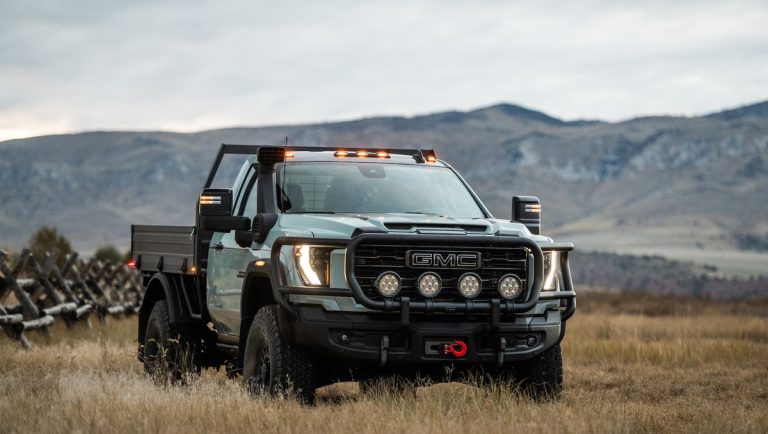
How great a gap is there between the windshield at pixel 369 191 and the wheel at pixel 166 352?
198cm

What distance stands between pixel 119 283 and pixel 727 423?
24.1 m

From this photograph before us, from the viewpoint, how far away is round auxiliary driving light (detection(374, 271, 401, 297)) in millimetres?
8297

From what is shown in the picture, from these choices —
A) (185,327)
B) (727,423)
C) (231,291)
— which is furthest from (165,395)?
(727,423)

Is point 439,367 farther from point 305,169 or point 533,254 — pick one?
point 305,169

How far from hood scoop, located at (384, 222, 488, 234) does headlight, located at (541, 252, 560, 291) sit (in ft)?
1.89

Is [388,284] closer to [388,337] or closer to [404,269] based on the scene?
[404,269]

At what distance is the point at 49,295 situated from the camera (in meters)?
20.8

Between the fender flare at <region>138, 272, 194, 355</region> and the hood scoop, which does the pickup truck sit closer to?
the hood scoop

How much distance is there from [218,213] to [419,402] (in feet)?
6.64

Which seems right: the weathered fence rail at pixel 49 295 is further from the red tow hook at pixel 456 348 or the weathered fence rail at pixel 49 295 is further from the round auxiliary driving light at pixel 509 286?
the round auxiliary driving light at pixel 509 286

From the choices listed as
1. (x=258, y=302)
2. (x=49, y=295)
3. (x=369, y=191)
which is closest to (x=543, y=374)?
(x=369, y=191)

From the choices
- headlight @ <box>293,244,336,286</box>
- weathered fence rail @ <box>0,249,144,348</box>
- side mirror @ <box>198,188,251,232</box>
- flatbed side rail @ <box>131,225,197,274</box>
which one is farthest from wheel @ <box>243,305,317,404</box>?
weathered fence rail @ <box>0,249,144,348</box>

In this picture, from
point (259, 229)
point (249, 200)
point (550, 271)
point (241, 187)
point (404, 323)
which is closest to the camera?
point (404, 323)

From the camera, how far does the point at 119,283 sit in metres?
30.6
